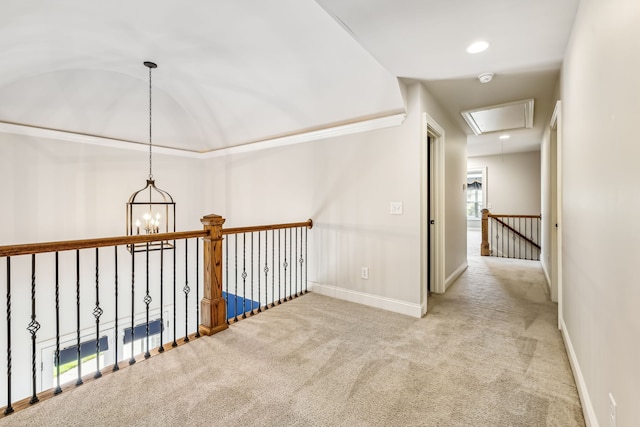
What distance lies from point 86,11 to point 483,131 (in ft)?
16.7

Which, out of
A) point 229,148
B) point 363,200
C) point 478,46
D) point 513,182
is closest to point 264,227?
point 363,200

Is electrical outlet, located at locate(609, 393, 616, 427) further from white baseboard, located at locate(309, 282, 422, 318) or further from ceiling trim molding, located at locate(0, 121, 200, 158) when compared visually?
ceiling trim molding, located at locate(0, 121, 200, 158)

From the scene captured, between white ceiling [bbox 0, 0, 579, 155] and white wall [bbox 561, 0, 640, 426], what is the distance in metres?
0.64

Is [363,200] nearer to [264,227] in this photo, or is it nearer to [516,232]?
[264,227]

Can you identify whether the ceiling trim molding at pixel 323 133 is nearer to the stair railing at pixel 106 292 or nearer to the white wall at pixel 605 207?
A: the stair railing at pixel 106 292

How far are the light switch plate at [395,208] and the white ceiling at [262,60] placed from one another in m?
0.93

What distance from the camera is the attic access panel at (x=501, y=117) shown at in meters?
3.46

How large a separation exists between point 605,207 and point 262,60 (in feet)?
8.83

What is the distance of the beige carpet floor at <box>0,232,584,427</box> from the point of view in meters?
1.54

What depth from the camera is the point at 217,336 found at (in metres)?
2.47

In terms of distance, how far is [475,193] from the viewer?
7.71 meters

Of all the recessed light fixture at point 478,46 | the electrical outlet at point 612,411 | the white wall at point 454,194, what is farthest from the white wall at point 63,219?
the electrical outlet at point 612,411

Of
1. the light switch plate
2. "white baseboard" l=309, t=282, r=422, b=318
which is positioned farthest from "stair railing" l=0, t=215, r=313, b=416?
the light switch plate

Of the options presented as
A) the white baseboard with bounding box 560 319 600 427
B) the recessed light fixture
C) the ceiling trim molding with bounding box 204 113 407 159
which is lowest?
the white baseboard with bounding box 560 319 600 427
